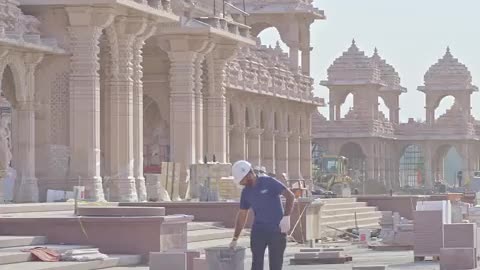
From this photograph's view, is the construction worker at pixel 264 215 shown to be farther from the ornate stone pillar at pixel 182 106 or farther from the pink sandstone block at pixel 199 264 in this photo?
the ornate stone pillar at pixel 182 106

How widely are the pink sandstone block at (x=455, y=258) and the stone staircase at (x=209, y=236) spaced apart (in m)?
6.63

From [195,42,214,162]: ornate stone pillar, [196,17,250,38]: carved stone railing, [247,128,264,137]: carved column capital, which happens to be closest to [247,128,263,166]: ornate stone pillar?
[247,128,264,137]: carved column capital

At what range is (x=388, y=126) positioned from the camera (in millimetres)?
102625

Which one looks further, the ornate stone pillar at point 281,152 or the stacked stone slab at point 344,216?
the ornate stone pillar at point 281,152

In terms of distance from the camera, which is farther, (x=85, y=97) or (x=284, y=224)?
(x=85, y=97)

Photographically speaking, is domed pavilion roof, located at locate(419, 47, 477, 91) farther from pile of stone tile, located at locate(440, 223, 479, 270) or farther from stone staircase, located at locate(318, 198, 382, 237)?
pile of stone tile, located at locate(440, 223, 479, 270)

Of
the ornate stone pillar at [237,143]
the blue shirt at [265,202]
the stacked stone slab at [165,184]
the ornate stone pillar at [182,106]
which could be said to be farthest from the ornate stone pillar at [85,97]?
the ornate stone pillar at [237,143]

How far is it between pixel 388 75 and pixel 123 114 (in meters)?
69.6

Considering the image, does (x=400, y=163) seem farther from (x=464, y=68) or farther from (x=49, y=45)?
(x=49, y=45)

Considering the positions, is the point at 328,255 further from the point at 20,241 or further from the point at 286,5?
the point at 286,5

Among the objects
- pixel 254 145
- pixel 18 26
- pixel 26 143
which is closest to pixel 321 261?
pixel 18 26

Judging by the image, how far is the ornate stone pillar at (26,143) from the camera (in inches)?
1574

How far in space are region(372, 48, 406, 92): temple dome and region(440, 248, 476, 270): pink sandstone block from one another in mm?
84045

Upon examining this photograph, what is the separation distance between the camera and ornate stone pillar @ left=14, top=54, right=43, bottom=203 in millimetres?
39969
